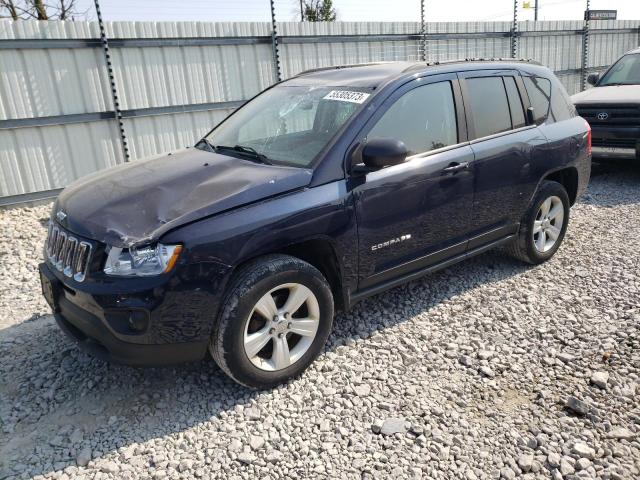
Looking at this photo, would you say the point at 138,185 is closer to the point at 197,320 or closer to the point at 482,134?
the point at 197,320

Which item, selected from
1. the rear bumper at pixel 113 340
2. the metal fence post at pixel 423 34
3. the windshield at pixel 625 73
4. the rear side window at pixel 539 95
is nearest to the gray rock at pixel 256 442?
the rear bumper at pixel 113 340

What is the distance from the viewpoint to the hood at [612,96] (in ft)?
25.2

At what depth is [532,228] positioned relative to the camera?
4.64 metres

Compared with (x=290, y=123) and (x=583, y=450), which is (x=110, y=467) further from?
(x=290, y=123)

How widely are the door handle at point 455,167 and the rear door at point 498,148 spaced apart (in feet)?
0.42

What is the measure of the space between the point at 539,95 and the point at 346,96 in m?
2.09

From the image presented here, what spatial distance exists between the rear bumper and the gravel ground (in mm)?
395

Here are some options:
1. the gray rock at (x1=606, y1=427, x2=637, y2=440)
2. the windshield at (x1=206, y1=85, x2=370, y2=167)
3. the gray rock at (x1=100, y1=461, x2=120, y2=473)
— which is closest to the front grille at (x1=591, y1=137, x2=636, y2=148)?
the windshield at (x1=206, y1=85, x2=370, y2=167)

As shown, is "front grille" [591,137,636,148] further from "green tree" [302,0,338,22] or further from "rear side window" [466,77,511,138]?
"green tree" [302,0,338,22]

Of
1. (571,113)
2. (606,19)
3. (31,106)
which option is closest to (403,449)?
(571,113)

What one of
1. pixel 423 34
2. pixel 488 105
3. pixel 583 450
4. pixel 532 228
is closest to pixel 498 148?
pixel 488 105

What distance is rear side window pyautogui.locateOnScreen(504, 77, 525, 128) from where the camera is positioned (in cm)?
436

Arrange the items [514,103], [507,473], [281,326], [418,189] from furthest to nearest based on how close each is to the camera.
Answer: [514,103], [418,189], [281,326], [507,473]

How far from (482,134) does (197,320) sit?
265 cm
